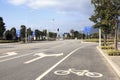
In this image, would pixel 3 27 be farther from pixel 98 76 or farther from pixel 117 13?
pixel 98 76

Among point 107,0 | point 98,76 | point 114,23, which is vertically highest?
point 107,0

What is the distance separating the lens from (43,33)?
580 feet

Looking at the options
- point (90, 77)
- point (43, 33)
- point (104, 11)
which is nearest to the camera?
point (90, 77)

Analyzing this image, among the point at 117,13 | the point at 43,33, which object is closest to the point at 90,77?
the point at 117,13

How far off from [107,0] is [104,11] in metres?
1.51

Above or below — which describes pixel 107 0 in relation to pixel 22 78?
above

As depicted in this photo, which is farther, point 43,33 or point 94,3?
point 43,33

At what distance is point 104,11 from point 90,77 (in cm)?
1798

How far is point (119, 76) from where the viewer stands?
45.9ft

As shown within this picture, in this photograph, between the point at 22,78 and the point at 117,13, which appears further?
the point at 117,13

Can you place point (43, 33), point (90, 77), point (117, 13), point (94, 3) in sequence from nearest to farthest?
1. point (90, 77)
2. point (117, 13)
3. point (94, 3)
4. point (43, 33)

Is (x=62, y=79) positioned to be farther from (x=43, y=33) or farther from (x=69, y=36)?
(x=69, y=36)

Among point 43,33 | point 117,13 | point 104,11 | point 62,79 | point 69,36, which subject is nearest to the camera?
point 62,79

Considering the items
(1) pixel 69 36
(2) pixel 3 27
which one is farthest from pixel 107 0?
(1) pixel 69 36
